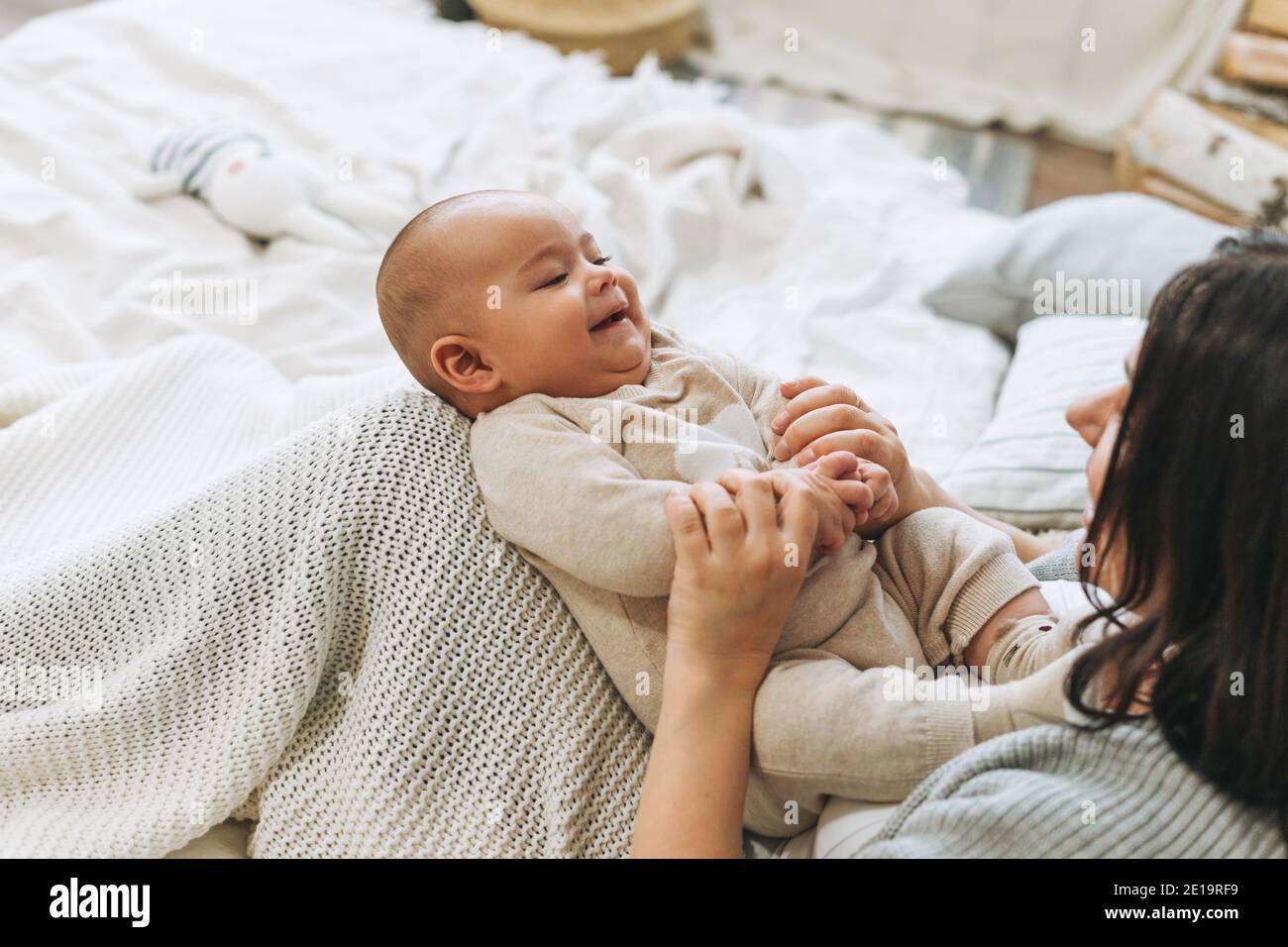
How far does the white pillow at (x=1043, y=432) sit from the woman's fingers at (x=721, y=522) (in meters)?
0.59

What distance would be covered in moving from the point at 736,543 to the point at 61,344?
1053 mm

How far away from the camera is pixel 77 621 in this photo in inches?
35.1

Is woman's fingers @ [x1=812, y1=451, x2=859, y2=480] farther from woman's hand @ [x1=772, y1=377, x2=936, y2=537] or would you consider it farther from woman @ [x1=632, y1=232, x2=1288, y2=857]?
woman @ [x1=632, y1=232, x2=1288, y2=857]

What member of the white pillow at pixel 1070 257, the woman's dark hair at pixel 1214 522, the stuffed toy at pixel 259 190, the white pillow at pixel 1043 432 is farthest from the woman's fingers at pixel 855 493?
the stuffed toy at pixel 259 190

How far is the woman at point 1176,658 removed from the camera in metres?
0.65

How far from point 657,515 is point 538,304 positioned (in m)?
0.25

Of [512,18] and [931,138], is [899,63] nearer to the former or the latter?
[931,138]

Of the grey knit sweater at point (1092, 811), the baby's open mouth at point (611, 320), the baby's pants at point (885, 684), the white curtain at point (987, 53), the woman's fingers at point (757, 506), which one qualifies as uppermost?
the baby's open mouth at point (611, 320)

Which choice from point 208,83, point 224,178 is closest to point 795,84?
point 208,83

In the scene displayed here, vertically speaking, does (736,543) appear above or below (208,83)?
above

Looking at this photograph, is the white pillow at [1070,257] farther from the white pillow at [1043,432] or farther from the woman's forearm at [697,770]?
the woman's forearm at [697,770]

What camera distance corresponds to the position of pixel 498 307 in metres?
0.95

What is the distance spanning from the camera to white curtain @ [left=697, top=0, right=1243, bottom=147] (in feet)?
10.2

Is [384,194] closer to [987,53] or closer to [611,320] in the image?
[611,320]
